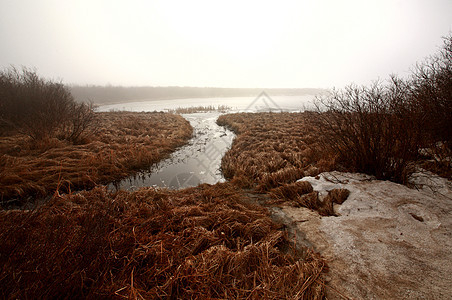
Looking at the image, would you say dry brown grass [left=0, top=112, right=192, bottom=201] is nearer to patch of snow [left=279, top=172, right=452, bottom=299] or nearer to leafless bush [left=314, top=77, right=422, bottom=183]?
patch of snow [left=279, top=172, right=452, bottom=299]

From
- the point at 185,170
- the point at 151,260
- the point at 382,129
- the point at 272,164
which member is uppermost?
the point at 382,129

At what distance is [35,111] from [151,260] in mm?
10252

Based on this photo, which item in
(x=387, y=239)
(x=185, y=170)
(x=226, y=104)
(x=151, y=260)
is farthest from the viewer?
(x=226, y=104)

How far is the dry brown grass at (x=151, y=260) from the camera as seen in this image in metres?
1.25

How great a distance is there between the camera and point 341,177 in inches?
161

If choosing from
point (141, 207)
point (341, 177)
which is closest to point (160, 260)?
point (141, 207)

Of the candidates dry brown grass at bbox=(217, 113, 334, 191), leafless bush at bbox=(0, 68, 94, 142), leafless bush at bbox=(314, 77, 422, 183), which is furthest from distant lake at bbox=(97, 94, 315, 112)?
leafless bush at bbox=(0, 68, 94, 142)

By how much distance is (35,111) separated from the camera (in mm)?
7781

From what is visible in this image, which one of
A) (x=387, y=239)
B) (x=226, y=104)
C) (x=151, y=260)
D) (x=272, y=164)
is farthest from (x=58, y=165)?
(x=226, y=104)

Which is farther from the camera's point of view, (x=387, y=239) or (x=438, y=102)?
(x=438, y=102)

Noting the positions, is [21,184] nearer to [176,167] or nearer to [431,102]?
[176,167]

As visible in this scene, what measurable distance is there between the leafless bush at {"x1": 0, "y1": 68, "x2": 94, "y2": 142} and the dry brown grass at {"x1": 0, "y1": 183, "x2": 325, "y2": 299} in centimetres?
707

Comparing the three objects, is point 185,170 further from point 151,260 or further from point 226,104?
point 226,104

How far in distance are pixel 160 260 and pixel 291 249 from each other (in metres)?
1.68
